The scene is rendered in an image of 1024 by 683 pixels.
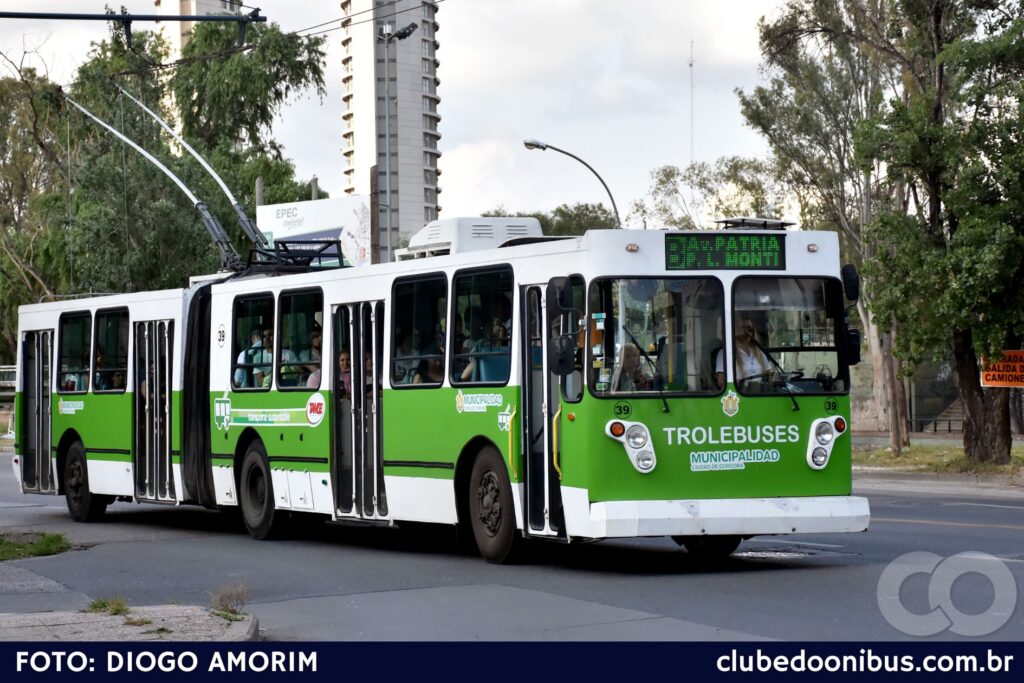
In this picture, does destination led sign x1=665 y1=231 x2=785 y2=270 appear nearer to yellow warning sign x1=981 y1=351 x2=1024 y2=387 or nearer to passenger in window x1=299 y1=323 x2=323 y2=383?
passenger in window x1=299 y1=323 x2=323 y2=383

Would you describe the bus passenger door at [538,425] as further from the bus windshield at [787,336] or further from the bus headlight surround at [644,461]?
the bus windshield at [787,336]

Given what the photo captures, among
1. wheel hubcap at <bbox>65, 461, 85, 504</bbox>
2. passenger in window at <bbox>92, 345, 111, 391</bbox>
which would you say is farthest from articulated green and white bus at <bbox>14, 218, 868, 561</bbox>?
wheel hubcap at <bbox>65, 461, 85, 504</bbox>

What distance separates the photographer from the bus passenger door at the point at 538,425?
14070 millimetres

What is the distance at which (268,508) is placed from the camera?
61.0 ft

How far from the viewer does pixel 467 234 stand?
16.5m

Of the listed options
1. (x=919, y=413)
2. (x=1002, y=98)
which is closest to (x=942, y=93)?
(x=1002, y=98)

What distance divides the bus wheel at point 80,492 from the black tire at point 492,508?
8564 mm

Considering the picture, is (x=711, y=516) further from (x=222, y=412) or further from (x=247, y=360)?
(x=222, y=412)

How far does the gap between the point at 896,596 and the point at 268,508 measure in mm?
8741

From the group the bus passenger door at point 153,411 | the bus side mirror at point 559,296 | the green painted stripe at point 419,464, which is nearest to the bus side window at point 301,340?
the green painted stripe at point 419,464

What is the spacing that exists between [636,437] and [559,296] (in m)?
1.33

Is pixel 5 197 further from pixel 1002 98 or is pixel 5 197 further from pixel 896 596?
pixel 896 596

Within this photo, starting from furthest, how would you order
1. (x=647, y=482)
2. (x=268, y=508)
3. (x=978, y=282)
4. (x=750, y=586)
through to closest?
1. (x=978, y=282)
2. (x=268, y=508)
3. (x=647, y=482)
4. (x=750, y=586)

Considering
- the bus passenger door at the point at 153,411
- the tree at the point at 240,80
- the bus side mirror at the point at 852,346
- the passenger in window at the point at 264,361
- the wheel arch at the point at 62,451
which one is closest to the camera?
the bus side mirror at the point at 852,346
